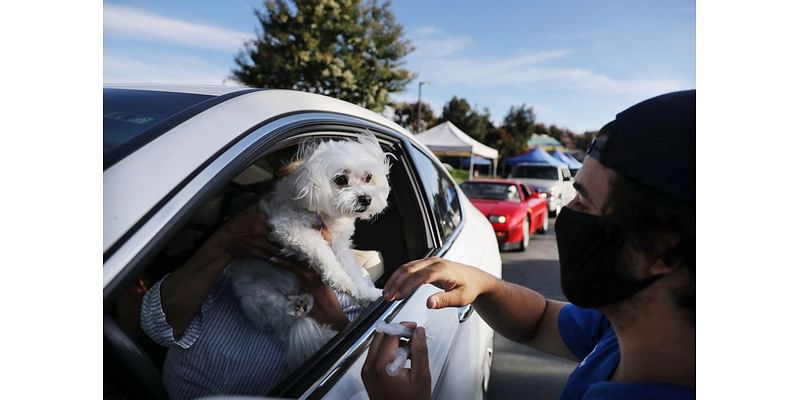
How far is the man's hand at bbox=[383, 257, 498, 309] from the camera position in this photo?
4.35 ft

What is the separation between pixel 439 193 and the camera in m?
2.80

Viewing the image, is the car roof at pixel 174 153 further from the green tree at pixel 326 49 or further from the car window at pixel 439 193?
the green tree at pixel 326 49

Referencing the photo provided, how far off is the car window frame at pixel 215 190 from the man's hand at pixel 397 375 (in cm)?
9

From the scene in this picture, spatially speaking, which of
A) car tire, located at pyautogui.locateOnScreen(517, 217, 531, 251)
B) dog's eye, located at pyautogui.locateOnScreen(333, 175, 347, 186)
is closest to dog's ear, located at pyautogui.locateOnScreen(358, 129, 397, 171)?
dog's eye, located at pyautogui.locateOnScreen(333, 175, 347, 186)

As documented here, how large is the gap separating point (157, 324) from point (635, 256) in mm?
1176

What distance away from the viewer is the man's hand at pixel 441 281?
52.2 inches

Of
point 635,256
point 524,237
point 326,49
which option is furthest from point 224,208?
point 326,49

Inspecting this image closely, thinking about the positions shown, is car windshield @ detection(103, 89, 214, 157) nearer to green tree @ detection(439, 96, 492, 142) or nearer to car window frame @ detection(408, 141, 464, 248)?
car window frame @ detection(408, 141, 464, 248)

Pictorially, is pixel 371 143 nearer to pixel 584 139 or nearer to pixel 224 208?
pixel 224 208

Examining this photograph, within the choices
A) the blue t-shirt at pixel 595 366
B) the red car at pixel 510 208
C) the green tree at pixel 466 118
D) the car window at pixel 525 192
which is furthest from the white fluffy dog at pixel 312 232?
the green tree at pixel 466 118

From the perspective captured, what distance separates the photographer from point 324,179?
170 centimetres

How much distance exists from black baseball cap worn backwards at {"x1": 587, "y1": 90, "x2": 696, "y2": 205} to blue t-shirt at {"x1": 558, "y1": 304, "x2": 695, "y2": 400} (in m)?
0.38

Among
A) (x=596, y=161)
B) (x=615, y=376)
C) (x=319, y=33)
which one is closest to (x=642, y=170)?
(x=596, y=161)
